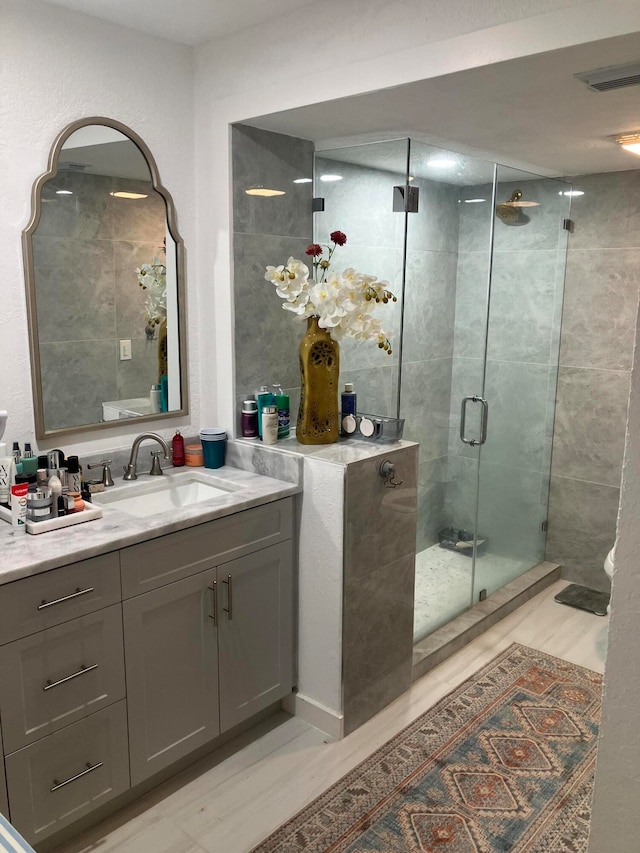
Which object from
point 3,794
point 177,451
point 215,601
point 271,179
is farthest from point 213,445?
point 3,794

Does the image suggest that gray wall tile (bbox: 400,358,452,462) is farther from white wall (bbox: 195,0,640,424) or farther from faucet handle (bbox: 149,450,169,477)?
faucet handle (bbox: 149,450,169,477)

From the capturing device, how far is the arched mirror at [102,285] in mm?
2283

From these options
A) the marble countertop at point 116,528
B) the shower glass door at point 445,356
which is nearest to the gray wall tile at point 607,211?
the shower glass door at point 445,356

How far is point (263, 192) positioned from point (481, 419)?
1484mm

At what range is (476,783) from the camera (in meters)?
2.31

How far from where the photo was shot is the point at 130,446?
2.61 meters

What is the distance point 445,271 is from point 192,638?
188cm

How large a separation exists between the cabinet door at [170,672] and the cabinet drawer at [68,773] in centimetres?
6

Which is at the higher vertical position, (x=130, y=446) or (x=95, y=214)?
(x=95, y=214)

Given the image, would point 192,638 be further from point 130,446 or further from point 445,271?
point 445,271

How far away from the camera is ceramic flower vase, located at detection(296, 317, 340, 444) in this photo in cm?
257

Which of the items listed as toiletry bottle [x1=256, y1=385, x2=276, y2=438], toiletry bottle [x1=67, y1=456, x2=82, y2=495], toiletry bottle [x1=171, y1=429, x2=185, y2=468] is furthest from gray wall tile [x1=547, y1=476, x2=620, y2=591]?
toiletry bottle [x1=67, y1=456, x2=82, y2=495]

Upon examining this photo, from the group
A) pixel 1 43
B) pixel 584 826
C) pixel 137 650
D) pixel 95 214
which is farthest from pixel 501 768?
pixel 1 43

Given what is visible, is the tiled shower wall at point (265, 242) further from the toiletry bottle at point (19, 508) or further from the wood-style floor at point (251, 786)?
the wood-style floor at point (251, 786)
